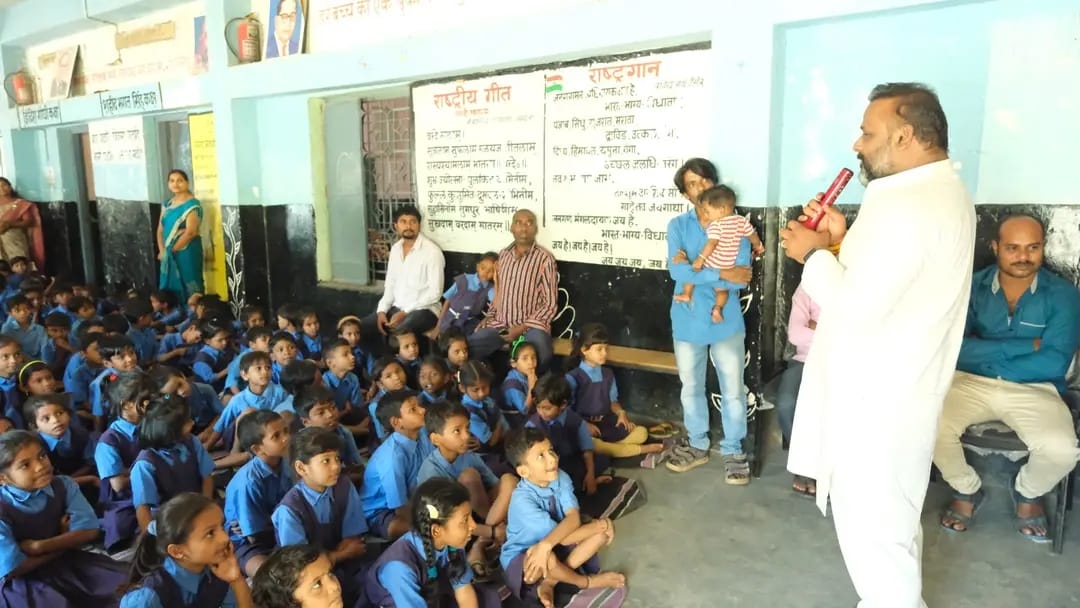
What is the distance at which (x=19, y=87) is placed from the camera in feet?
30.6

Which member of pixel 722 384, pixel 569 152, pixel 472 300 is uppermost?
pixel 569 152

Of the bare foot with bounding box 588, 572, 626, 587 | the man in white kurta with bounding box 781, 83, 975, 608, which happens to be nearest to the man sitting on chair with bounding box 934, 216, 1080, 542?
the man in white kurta with bounding box 781, 83, 975, 608

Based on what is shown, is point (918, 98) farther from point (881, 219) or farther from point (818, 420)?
point (818, 420)

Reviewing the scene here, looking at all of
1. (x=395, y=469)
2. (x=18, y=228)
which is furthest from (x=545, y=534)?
(x=18, y=228)

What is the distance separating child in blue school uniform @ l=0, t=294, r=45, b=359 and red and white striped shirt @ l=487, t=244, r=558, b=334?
137 inches

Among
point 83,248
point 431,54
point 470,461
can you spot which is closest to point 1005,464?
point 470,461

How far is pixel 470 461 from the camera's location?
314cm

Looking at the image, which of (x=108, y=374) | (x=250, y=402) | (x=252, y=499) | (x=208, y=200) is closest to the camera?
(x=252, y=499)

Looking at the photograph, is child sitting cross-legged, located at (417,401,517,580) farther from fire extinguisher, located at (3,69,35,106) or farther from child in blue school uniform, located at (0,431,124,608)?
fire extinguisher, located at (3,69,35,106)

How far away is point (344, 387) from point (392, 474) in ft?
4.81

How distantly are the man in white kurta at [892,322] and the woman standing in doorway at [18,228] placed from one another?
10.0 metres

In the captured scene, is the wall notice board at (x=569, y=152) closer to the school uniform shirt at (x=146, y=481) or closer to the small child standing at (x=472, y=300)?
the small child standing at (x=472, y=300)

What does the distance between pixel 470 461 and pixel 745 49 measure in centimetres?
240

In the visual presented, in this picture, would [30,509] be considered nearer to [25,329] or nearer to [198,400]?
[198,400]
